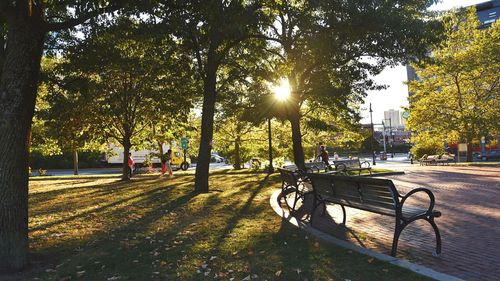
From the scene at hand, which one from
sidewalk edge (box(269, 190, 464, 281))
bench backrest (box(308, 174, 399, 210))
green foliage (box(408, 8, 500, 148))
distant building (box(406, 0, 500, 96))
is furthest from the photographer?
distant building (box(406, 0, 500, 96))

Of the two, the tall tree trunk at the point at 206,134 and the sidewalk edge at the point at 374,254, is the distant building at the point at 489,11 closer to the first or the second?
the tall tree trunk at the point at 206,134

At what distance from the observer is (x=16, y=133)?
534 centimetres

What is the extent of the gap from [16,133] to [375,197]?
483cm

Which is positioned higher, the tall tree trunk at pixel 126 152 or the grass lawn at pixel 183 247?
the tall tree trunk at pixel 126 152

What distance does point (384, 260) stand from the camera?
16.3ft

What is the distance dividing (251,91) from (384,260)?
1502cm

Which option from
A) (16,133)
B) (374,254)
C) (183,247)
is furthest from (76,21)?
(374,254)

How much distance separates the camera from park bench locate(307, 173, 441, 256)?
5328 mm

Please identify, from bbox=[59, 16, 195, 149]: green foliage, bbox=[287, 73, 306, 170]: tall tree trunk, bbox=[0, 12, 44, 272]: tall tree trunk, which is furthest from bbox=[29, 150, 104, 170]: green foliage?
bbox=[0, 12, 44, 272]: tall tree trunk

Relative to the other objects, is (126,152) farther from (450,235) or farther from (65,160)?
(65,160)

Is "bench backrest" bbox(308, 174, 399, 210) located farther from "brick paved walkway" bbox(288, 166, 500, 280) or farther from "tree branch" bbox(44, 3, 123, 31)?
"tree branch" bbox(44, 3, 123, 31)

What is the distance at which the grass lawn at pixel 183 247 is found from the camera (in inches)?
191

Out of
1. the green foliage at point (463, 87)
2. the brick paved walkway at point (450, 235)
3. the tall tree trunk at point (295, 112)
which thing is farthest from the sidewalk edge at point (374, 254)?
the green foliage at point (463, 87)

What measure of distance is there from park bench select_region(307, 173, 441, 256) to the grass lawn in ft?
2.49
